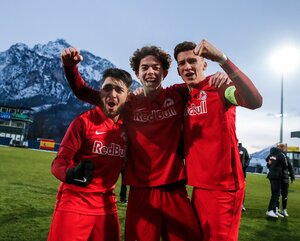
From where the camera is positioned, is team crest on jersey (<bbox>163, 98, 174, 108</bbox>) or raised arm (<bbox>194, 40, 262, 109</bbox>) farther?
team crest on jersey (<bbox>163, 98, 174, 108</bbox>)

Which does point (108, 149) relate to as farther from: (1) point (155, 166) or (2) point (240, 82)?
(2) point (240, 82)

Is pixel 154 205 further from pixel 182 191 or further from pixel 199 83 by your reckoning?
pixel 199 83

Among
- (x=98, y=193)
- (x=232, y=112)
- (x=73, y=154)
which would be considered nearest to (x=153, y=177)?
(x=98, y=193)

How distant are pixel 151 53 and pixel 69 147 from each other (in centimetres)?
152

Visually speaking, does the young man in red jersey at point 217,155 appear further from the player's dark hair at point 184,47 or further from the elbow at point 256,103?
the player's dark hair at point 184,47

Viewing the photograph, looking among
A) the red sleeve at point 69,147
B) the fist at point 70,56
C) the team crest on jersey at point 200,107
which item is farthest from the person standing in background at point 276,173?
the fist at point 70,56

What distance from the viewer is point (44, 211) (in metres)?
7.23

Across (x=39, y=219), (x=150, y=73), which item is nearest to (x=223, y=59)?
(x=150, y=73)

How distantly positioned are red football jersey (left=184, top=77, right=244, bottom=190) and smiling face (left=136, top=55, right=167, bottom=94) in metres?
0.58

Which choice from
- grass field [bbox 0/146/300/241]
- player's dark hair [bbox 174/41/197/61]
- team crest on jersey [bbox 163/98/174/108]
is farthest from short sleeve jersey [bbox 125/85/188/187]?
grass field [bbox 0/146/300/241]

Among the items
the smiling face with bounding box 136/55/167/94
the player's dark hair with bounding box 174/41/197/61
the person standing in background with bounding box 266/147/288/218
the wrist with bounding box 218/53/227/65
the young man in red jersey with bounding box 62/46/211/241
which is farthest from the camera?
the person standing in background with bounding box 266/147/288/218

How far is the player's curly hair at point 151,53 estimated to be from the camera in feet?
12.1

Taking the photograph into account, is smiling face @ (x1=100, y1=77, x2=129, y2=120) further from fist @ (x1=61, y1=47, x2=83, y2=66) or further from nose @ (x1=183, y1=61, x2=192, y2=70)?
nose @ (x1=183, y1=61, x2=192, y2=70)

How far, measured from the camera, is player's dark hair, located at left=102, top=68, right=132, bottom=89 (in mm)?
3489
